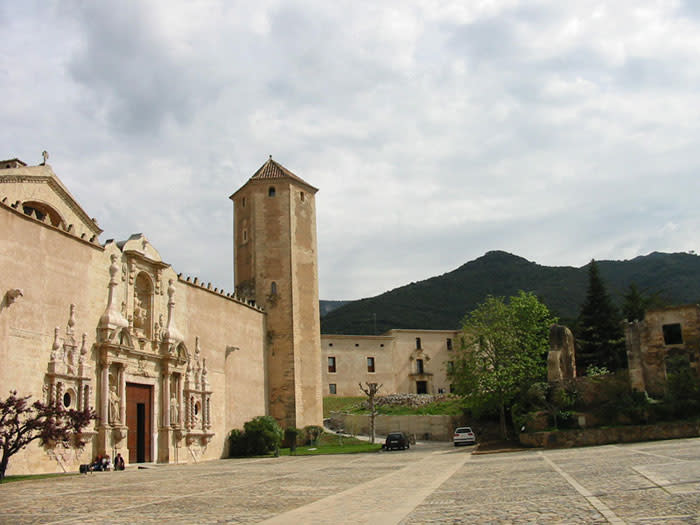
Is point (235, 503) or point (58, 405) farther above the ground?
point (58, 405)

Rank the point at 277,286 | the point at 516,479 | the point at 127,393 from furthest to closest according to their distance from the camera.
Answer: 1. the point at 277,286
2. the point at 127,393
3. the point at 516,479

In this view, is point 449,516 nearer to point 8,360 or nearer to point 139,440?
point 8,360

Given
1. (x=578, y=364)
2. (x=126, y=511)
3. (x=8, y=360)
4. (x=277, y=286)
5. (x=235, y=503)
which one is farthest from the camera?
(x=578, y=364)

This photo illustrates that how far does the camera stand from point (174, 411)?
3198 cm

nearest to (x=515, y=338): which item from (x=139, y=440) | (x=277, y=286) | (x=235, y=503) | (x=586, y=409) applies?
(x=586, y=409)

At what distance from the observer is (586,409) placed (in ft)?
107

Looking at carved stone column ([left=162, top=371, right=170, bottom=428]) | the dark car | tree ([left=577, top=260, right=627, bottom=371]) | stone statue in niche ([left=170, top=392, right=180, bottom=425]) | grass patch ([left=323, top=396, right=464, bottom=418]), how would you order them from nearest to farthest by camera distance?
carved stone column ([left=162, top=371, right=170, bottom=428]), stone statue in niche ([left=170, top=392, right=180, bottom=425]), the dark car, grass patch ([left=323, top=396, right=464, bottom=418]), tree ([left=577, top=260, right=627, bottom=371])

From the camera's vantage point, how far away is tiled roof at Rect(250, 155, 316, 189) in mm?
45031

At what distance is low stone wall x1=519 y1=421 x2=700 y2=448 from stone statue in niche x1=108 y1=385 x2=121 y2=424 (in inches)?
729

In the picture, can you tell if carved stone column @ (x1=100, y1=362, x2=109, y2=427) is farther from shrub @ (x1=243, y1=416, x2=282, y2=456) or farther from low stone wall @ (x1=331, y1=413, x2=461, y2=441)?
low stone wall @ (x1=331, y1=413, x2=461, y2=441)

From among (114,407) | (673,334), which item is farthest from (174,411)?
(673,334)

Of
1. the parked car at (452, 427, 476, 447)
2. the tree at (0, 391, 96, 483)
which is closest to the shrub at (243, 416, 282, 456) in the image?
the parked car at (452, 427, 476, 447)

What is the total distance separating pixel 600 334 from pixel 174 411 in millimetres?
35300

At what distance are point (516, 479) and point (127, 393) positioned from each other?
20.0 metres
